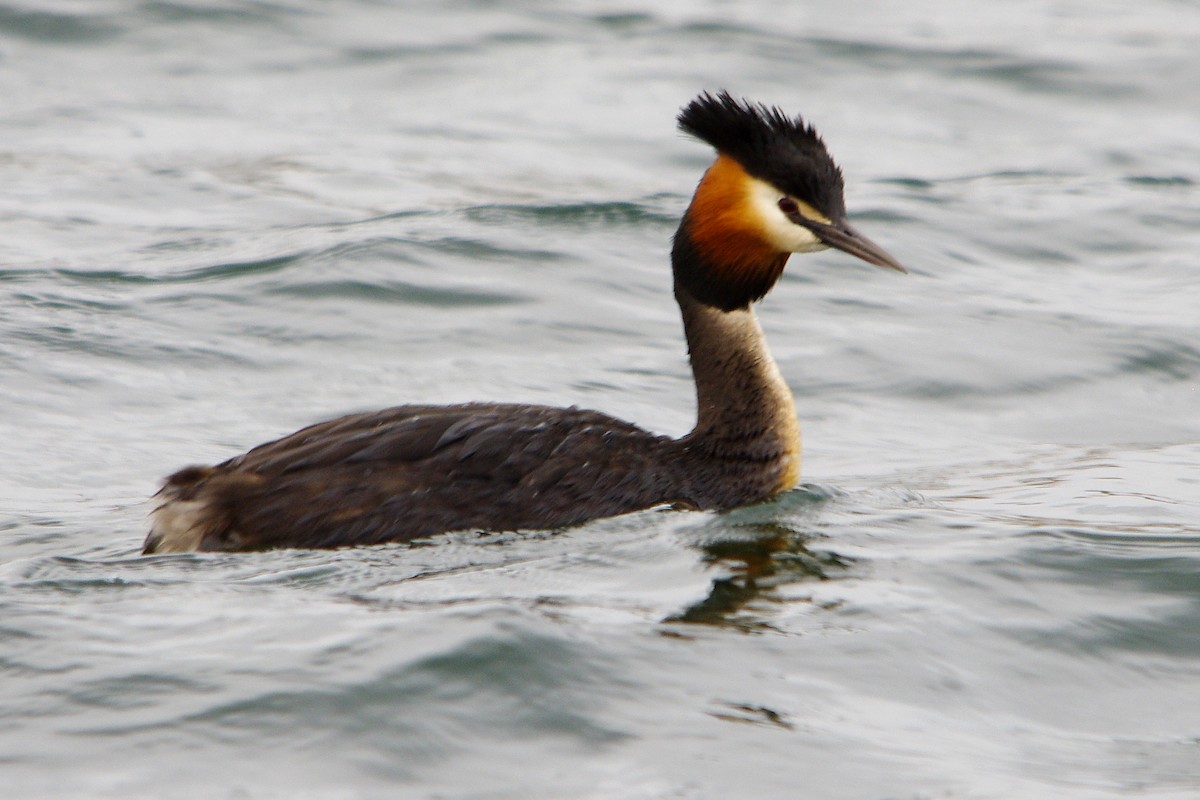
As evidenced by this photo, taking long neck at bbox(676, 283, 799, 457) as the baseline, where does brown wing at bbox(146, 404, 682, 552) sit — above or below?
below

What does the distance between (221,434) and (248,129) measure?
607cm

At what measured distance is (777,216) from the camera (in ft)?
22.6

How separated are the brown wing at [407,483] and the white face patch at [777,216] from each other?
0.95 metres

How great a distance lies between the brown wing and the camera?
6.24 meters

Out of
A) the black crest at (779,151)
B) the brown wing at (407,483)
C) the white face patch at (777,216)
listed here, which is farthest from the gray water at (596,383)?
the black crest at (779,151)

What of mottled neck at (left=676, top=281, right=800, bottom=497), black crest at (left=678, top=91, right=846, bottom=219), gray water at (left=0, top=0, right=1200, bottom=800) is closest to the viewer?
gray water at (left=0, top=0, right=1200, bottom=800)

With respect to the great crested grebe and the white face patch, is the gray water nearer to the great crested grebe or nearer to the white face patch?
the great crested grebe

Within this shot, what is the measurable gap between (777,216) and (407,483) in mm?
1645

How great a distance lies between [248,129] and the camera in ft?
45.4

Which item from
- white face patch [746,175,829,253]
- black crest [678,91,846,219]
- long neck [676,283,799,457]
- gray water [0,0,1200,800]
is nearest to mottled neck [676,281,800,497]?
long neck [676,283,799,457]

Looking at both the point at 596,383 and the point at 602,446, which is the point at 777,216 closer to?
the point at 602,446

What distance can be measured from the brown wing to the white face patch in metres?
0.95

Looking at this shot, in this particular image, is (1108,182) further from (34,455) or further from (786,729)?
(786,729)

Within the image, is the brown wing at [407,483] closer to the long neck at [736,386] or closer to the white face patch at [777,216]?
the long neck at [736,386]
